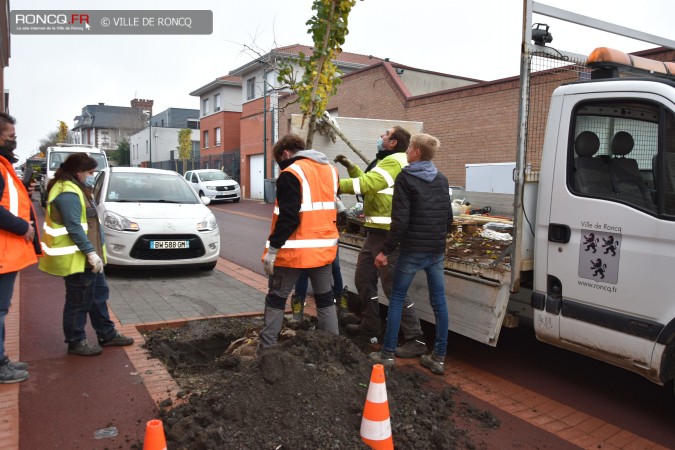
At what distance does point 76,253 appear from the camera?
4.50 meters

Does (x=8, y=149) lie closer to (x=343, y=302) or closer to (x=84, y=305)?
(x=84, y=305)

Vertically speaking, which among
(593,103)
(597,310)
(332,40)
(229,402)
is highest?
(332,40)

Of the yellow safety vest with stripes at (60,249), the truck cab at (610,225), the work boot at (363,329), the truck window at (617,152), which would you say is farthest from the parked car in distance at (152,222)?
the truck window at (617,152)

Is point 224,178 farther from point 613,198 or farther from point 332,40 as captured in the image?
point 613,198

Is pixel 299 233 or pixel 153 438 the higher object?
pixel 299 233

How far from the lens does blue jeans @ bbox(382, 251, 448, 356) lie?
4.49 m

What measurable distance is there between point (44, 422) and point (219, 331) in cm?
204

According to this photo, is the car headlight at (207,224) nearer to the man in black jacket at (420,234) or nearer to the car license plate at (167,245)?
the car license plate at (167,245)

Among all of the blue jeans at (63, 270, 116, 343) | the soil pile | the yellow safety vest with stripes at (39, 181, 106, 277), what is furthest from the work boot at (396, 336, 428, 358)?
the yellow safety vest with stripes at (39, 181, 106, 277)

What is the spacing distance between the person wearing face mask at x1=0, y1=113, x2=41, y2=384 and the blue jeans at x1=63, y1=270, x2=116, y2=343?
499mm

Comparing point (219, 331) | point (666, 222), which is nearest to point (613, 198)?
point (666, 222)

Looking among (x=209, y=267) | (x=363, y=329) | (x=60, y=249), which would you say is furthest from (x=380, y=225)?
(x=209, y=267)

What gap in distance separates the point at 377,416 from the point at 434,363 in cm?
166

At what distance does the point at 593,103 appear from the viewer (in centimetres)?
393
